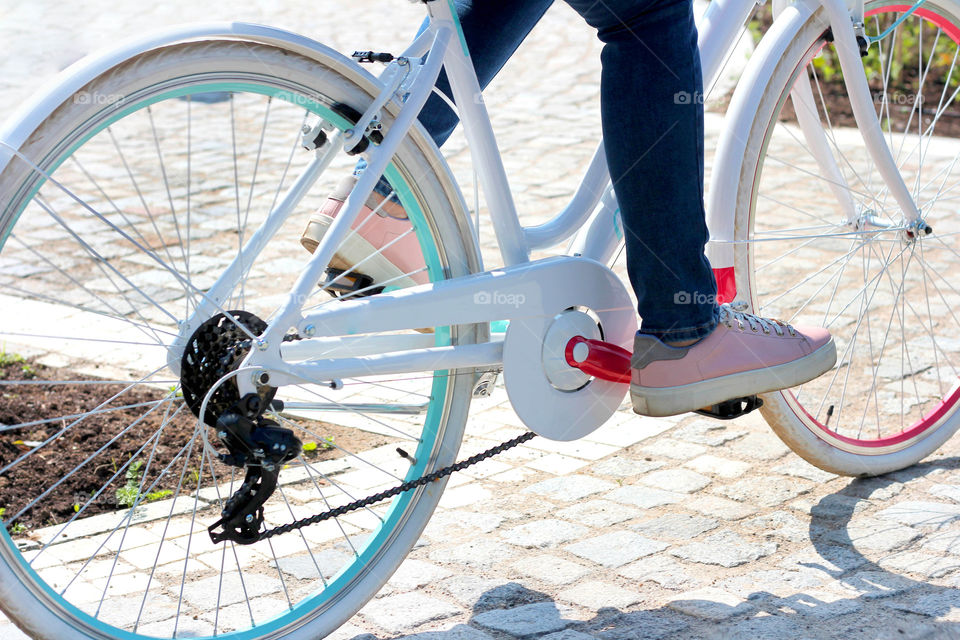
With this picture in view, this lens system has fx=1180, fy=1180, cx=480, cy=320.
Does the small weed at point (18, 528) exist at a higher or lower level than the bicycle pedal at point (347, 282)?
lower

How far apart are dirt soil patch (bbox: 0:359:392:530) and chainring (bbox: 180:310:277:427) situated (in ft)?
2.63

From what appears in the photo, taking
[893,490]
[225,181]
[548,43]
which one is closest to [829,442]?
[893,490]

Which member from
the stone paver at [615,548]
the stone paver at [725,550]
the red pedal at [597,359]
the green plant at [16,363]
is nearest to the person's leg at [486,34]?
the red pedal at [597,359]

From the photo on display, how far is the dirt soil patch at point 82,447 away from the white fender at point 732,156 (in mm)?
1235

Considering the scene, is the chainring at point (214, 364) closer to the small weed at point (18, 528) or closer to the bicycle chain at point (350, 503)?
the bicycle chain at point (350, 503)

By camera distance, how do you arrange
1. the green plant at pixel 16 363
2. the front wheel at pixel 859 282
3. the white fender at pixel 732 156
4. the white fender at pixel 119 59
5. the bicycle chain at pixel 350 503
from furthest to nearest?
the green plant at pixel 16 363 < the front wheel at pixel 859 282 < the white fender at pixel 732 156 < the bicycle chain at pixel 350 503 < the white fender at pixel 119 59

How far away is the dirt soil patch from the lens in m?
3.08

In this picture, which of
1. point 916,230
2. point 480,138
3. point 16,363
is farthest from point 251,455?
point 16,363

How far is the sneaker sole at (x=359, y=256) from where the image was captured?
246 cm

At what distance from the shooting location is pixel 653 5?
2.31 m

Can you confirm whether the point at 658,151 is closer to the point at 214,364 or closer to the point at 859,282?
the point at 214,364

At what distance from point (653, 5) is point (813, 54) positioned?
2.44ft

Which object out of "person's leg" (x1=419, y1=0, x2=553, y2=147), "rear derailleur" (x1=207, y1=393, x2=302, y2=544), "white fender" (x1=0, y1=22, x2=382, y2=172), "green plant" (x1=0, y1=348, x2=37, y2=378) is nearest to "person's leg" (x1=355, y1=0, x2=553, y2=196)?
"person's leg" (x1=419, y1=0, x2=553, y2=147)

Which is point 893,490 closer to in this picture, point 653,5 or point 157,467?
point 653,5
